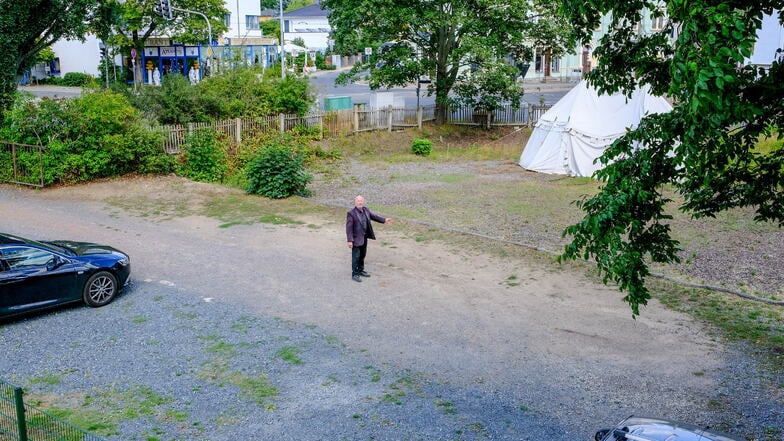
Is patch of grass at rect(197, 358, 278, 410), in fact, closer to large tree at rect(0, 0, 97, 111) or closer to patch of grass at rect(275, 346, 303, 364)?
patch of grass at rect(275, 346, 303, 364)

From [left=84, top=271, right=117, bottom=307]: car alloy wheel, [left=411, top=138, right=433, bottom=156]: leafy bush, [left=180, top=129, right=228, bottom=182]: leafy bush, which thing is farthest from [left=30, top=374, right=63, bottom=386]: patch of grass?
[left=411, top=138, right=433, bottom=156]: leafy bush

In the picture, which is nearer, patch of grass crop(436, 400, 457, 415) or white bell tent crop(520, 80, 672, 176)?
patch of grass crop(436, 400, 457, 415)

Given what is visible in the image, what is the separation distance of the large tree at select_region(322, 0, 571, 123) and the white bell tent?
5.45 metres

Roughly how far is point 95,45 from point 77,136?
131ft

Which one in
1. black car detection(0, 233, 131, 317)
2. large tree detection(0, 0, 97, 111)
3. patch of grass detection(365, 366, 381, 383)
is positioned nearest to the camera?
patch of grass detection(365, 366, 381, 383)

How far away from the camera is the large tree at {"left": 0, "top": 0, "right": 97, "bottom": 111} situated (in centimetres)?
2520

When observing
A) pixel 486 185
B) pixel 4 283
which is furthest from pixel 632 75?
pixel 486 185

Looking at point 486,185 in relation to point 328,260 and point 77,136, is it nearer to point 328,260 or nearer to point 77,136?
point 328,260

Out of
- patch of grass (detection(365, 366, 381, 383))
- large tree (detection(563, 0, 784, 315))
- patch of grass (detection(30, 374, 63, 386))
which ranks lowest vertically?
patch of grass (detection(365, 366, 381, 383))

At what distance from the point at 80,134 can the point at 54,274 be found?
11502mm

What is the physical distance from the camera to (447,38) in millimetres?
33656

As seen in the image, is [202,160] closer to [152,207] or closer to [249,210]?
[152,207]

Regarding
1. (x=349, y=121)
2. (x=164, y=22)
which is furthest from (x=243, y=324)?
(x=164, y=22)

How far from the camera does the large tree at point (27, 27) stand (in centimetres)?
2520
